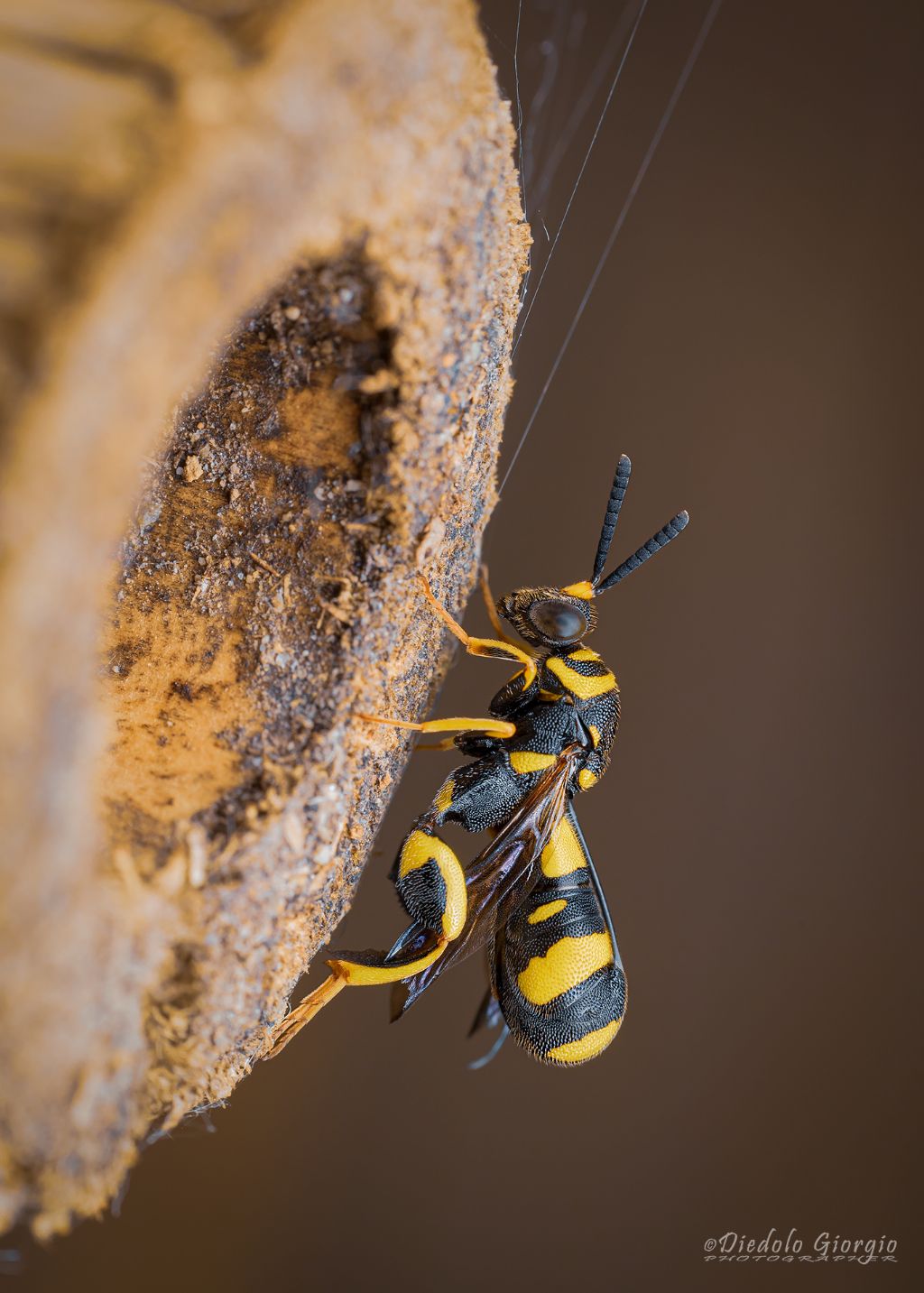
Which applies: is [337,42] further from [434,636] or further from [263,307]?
[434,636]

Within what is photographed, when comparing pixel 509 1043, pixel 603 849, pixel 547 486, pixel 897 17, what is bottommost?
pixel 509 1043

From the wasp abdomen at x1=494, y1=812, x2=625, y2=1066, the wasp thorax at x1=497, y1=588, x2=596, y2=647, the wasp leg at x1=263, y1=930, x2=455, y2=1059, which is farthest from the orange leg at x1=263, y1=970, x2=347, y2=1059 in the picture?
the wasp thorax at x1=497, y1=588, x2=596, y2=647

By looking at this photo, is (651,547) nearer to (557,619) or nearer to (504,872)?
(557,619)

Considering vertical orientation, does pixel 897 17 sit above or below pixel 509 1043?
above

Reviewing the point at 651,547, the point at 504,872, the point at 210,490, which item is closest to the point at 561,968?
the point at 504,872

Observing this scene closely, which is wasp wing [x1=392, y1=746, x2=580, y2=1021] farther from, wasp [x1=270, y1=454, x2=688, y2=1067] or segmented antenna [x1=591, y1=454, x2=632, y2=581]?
segmented antenna [x1=591, y1=454, x2=632, y2=581]

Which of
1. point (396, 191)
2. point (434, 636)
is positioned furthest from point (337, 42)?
point (434, 636)
